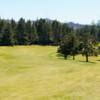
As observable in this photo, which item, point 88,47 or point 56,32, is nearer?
point 88,47

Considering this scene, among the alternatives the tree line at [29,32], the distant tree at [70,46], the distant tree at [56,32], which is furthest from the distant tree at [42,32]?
the distant tree at [70,46]

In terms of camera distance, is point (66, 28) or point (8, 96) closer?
point (8, 96)

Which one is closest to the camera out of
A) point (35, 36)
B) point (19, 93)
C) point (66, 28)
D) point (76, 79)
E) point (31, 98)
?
point (31, 98)

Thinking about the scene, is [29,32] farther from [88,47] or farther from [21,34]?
[88,47]

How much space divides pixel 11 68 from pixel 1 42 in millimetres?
79246

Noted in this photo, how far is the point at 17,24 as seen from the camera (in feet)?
448

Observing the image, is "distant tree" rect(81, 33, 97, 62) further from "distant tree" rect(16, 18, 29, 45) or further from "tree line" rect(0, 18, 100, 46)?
"distant tree" rect(16, 18, 29, 45)

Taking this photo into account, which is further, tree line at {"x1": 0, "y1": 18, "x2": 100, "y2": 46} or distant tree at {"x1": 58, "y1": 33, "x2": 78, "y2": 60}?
tree line at {"x1": 0, "y1": 18, "x2": 100, "y2": 46}

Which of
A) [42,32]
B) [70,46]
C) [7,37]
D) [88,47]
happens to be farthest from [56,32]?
[88,47]

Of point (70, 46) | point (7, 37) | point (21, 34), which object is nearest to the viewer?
point (70, 46)

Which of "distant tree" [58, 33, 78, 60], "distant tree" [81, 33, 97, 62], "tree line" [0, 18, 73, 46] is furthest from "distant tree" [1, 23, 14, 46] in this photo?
"distant tree" [81, 33, 97, 62]

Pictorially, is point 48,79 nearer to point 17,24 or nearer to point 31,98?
point 31,98

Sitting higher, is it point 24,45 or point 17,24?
point 17,24

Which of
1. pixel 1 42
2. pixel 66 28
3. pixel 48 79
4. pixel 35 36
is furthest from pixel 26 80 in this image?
pixel 66 28
